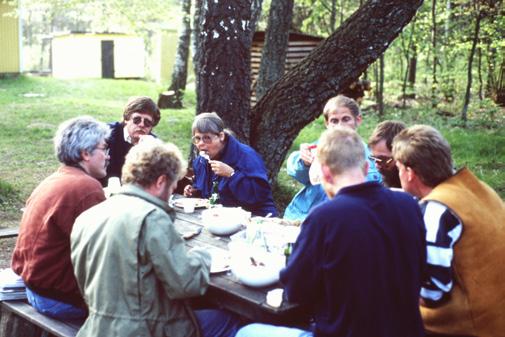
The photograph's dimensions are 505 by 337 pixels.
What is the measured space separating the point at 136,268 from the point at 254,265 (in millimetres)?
602

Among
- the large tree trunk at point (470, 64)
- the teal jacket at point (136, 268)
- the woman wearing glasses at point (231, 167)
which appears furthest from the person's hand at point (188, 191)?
the large tree trunk at point (470, 64)

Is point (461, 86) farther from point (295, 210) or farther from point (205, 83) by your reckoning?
point (295, 210)

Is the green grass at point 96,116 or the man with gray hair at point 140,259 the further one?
the green grass at point 96,116

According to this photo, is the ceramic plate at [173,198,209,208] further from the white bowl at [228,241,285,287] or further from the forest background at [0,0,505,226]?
the forest background at [0,0,505,226]

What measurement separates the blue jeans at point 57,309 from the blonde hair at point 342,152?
1.64m

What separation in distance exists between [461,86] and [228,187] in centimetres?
1402

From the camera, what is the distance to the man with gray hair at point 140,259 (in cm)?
277

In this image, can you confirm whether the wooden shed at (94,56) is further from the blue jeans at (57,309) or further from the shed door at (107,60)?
the blue jeans at (57,309)

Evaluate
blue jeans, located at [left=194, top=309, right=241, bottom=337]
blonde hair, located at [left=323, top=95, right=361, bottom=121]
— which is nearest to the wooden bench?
blue jeans, located at [left=194, top=309, right=241, bottom=337]

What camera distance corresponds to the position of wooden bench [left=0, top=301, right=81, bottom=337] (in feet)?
11.2

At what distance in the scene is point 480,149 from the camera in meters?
11.3

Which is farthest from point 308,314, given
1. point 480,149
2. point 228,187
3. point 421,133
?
point 480,149

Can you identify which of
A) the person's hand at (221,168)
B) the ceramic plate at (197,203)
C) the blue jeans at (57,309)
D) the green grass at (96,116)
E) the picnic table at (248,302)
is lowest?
the green grass at (96,116)

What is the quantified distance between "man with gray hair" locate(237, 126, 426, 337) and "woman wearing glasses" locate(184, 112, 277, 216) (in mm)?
1955
